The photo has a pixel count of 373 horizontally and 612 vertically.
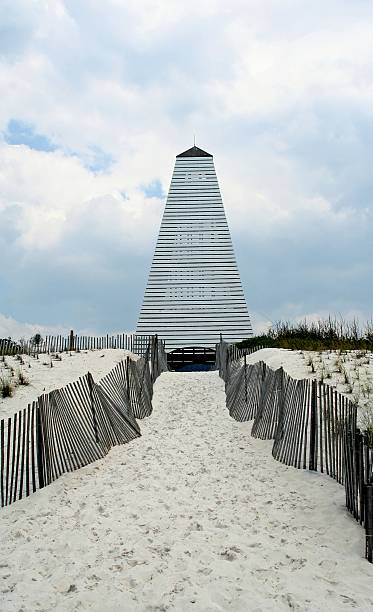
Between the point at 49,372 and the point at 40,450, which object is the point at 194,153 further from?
the point at 40,450

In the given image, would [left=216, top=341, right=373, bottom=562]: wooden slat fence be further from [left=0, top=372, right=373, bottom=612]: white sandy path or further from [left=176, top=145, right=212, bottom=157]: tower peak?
[left=176, top=145, right=212, bottom=157]: tower peak

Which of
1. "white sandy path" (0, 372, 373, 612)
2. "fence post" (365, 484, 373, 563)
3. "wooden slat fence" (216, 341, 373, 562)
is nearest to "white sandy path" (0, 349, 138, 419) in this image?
"white sandy path" (0, 372, 373, 612)

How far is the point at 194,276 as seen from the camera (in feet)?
130

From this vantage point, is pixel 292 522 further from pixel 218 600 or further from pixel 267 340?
pixel 267 340

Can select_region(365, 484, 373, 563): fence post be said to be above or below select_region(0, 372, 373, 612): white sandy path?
above

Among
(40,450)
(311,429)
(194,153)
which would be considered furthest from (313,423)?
(194,153)

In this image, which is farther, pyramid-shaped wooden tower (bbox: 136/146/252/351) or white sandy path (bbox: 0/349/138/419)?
pyramid-shaped wooden tower (bbox: 136/146/252/351)

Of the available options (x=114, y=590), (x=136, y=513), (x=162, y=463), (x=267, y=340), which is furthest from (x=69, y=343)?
(x=114, y=590)

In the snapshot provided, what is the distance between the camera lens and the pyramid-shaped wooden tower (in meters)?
38.0

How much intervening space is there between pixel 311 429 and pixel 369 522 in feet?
8.67

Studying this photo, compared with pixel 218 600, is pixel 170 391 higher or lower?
higher

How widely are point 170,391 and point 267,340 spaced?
41.2 ft

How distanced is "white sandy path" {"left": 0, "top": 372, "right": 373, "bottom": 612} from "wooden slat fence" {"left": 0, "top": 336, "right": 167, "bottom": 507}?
237 millimetres

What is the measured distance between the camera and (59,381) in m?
14.2
